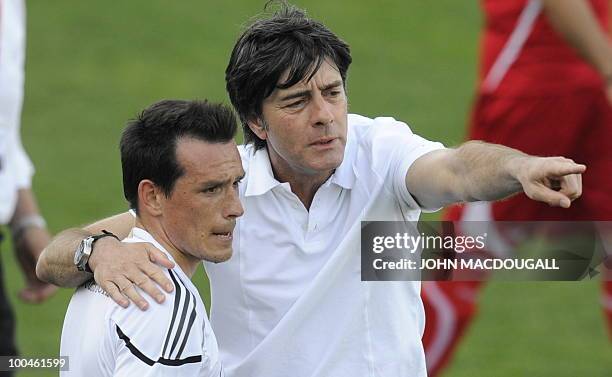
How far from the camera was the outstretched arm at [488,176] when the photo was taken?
3.60 metres

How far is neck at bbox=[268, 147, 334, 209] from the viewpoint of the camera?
4.54m

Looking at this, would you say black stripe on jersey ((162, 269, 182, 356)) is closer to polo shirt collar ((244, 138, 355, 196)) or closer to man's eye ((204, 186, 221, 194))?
man's eye ((204, 186, 221, 194))

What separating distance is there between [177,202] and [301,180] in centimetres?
61

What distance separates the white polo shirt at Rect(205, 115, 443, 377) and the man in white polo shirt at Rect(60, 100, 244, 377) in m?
0.34

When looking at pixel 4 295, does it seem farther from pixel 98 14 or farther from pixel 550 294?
pixel 98 14

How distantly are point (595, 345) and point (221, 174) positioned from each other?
13.2 feet

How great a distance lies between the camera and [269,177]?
4.53 meters

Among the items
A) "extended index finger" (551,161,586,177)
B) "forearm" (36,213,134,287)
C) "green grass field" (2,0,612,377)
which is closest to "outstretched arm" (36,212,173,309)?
"forearm" (36,213,134,287)

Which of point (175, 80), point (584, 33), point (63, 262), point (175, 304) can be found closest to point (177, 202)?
point (175, 304)

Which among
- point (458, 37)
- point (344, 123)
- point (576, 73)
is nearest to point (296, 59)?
point (344, 123)

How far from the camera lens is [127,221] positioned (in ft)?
15.0

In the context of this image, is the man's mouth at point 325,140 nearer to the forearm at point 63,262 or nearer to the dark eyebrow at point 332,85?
the dark eyebrow at point 332,85

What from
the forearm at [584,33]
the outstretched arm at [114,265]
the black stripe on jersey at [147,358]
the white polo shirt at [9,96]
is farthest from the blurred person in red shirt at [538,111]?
the black stripe on jersey at [147,358]

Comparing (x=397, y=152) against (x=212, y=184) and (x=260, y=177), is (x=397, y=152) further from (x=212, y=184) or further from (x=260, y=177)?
(x=212, y=184)
